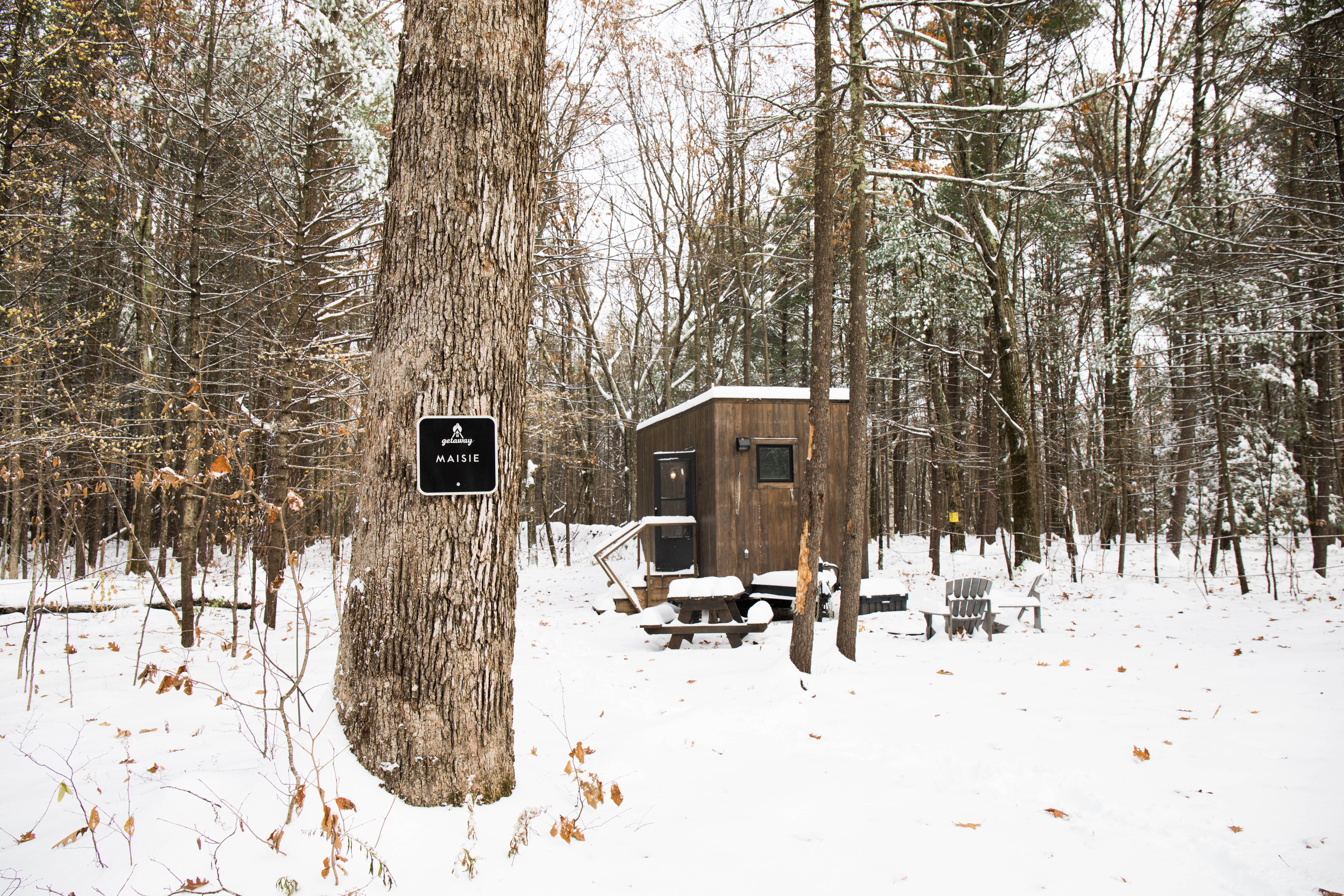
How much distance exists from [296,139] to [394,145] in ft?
18.9

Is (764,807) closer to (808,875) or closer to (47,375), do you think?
(808,875)

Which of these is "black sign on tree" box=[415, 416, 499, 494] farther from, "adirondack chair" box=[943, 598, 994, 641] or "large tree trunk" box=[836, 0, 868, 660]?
"adirondack chair" box=[943, 598, 994, 641]

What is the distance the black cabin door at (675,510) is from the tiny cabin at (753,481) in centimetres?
9

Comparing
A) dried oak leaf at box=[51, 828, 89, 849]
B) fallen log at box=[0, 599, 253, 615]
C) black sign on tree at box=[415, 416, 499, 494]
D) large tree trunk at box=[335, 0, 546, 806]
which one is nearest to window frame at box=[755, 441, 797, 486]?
fallen log at box=[0, 599, 253, 615]

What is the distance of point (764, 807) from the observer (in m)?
3.08

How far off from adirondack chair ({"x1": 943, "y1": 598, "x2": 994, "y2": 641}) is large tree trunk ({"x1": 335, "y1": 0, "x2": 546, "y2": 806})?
6.47 meters

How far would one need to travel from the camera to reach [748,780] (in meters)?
3.41

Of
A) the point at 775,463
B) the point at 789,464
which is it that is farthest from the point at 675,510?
the point at 789,464

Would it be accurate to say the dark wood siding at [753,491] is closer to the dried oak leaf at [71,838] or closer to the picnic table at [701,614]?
the picnic table at [701,614]

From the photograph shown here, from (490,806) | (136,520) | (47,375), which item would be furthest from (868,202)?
(47,375)

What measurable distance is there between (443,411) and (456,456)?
6.8 inches

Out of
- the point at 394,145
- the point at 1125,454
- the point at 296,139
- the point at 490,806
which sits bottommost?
the point at 490,806

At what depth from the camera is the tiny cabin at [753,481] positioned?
966cm

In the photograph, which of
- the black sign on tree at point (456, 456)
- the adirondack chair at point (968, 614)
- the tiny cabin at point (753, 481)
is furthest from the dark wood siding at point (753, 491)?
the black sign on tree at point (456, 456)
